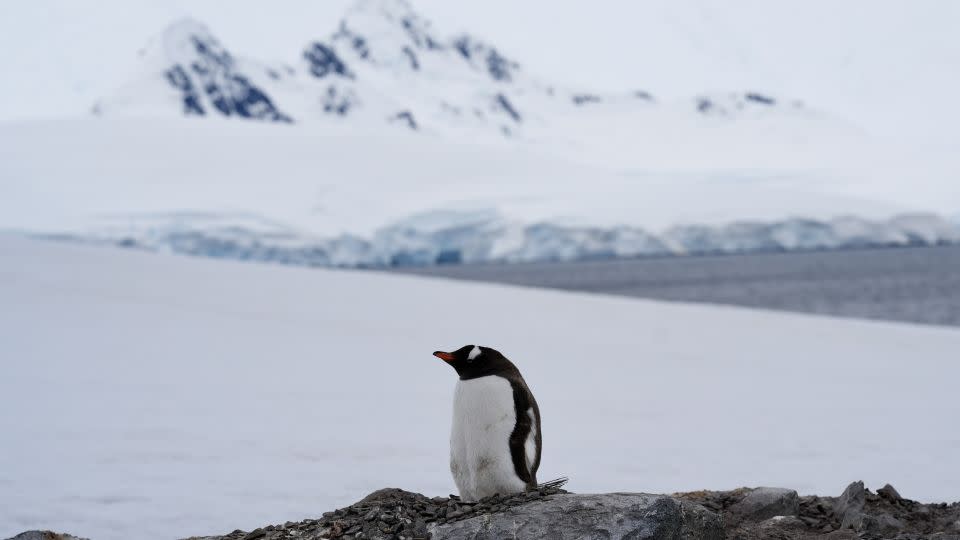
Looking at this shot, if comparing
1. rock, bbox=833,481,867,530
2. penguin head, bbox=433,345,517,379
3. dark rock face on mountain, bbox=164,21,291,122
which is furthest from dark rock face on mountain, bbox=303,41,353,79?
penguin head, bbox=433,345,517,379

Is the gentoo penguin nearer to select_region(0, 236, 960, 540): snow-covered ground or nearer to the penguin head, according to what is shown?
the penguin head

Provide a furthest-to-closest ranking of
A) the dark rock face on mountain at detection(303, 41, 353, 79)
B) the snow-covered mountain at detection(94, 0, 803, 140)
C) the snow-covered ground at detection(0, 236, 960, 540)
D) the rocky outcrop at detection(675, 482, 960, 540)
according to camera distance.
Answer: the dark rock face on mountain at detection(303, 41, 353, 79) → the snow-covered mountain at detection(94, 0, 803, 140) → the snow-covered ground at detection(0, 236, 960, 540) → the rocky outcrop at detection(675, 482, 960, 540)

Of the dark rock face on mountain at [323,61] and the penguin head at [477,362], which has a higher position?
the dark rock face on mountain at [323,61]

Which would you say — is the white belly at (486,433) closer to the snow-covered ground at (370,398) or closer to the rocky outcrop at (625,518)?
the rocky outcrop at (625,518)

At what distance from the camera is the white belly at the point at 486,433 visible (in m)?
3.35

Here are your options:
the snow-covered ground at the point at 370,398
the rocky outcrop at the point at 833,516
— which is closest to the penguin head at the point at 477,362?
the rocky outcrop at the point at 833,516

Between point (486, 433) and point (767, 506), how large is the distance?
1.40 metres

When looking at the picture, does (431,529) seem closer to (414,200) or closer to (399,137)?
(414,200)

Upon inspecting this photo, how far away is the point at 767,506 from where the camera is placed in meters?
4.16

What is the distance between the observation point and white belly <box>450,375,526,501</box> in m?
3.35

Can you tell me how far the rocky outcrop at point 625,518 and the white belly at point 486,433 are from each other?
12cm

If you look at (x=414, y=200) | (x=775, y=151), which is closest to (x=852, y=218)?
(x=414, y=200)

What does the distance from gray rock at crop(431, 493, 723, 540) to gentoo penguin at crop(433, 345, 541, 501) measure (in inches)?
10.0

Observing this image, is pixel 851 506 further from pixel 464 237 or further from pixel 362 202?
pixel 464 237
